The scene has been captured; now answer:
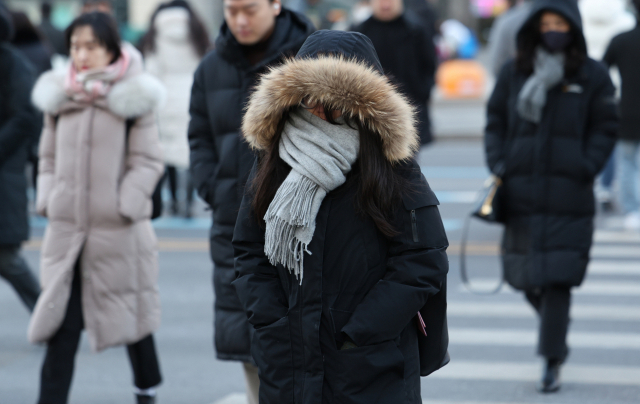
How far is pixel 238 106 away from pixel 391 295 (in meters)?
1.53

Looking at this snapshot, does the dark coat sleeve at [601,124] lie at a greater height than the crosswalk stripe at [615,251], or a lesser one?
greater

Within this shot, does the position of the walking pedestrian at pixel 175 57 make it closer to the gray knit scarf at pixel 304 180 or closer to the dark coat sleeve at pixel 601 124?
the dark coat sleeve at pixel 601 124

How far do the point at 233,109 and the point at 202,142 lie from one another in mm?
320

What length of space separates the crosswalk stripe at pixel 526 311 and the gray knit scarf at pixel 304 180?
13.2 ft

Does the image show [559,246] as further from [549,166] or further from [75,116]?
[75,116]

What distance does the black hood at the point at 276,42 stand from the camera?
3.89m

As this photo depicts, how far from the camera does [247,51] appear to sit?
13.0 feet

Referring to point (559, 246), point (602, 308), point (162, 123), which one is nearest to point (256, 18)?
point (559, 246)

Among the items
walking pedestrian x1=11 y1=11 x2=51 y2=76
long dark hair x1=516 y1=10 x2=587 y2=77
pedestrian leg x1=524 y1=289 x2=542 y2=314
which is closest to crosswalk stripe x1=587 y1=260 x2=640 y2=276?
pedestrian leg x1=524 y1=289 x2=542 y2=314

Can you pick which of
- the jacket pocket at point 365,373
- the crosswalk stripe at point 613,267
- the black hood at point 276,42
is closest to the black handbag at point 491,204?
the black hood at point 276,42

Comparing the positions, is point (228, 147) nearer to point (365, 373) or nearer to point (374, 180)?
point (374, 180)

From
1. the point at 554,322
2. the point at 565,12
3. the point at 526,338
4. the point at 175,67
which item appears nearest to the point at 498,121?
the point at 565,12

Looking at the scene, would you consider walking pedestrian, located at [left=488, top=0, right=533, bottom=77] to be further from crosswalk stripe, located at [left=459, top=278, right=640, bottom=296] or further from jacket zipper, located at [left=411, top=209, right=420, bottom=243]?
jacket zipper, located at [left=411, top=209, right=420, bottom=243]

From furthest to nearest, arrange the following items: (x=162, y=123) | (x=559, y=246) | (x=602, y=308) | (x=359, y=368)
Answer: (x=162, y=123), (x=602, y=308), (x=559, y=246), (x=359, y=368)
